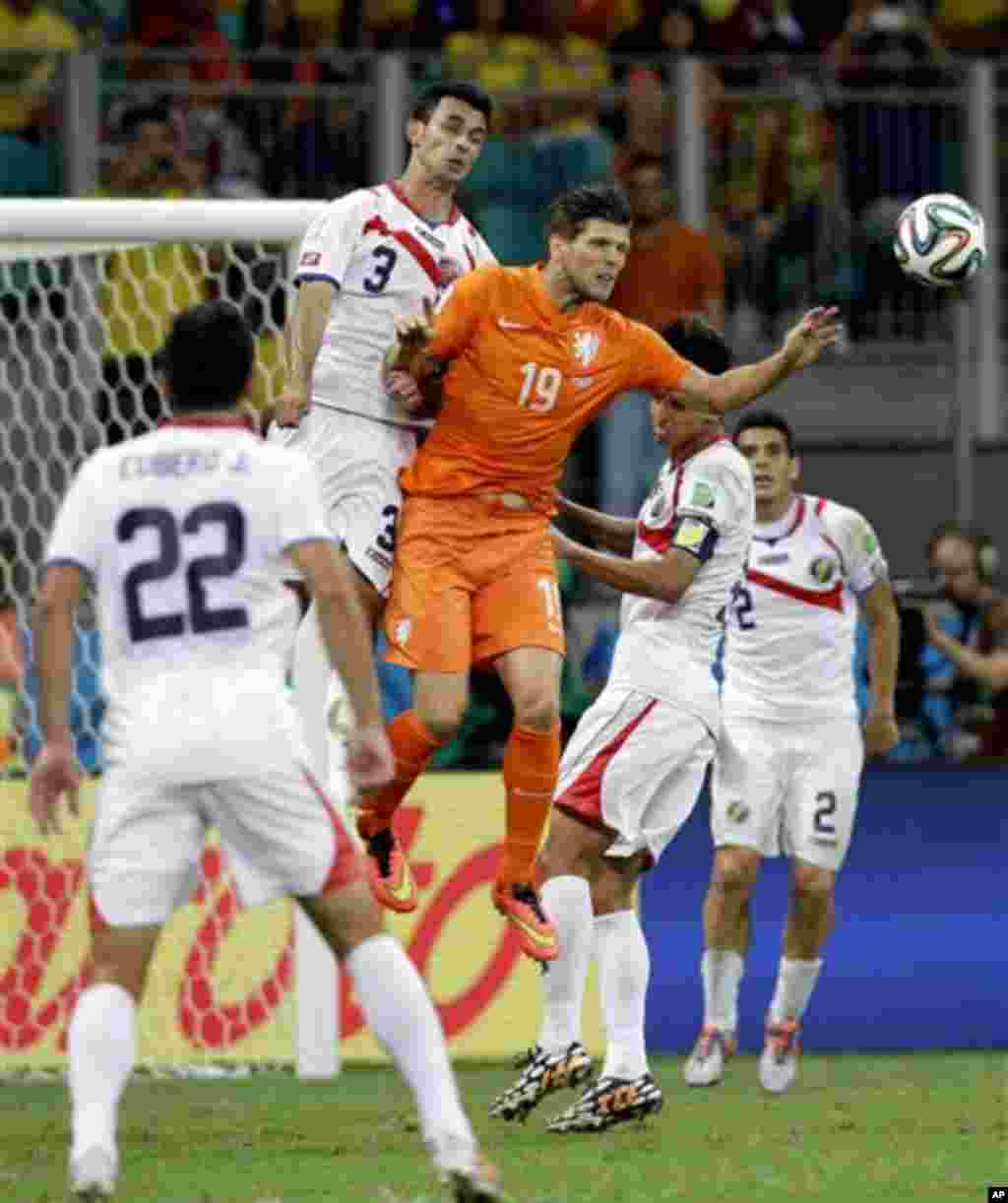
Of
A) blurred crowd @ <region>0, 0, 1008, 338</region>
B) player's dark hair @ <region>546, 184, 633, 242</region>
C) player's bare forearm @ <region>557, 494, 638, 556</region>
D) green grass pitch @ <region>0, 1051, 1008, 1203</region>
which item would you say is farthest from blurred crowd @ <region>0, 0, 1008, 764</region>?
player's dark hair @ <region>546, 184, 633, 242</region>

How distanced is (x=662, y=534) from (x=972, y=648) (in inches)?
180

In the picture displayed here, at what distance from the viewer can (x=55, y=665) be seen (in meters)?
7.08

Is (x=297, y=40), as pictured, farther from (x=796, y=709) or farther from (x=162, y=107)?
(x=796, y=709)

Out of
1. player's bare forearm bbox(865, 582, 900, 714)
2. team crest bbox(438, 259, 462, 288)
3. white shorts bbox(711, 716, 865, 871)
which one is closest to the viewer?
team crest bbox(438, 259, 462, 288)

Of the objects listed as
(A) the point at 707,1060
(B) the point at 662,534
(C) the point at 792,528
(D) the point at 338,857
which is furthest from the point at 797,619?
(D) the point at 338,857

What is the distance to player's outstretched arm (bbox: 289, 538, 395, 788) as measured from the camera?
23.2 feet

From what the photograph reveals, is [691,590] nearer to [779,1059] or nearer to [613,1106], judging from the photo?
[613,1106]

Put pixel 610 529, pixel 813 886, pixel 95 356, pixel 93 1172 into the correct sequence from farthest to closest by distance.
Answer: pixel 95 356 < pixel 813 886 < pixel 610 529 < pixel 93 1172

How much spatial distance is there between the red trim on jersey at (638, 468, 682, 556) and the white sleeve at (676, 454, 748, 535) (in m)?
0.02

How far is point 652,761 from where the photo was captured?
10.1 metres

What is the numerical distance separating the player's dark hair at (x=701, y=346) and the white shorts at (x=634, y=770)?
1182 millimetres

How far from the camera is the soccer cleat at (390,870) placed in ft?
32.3

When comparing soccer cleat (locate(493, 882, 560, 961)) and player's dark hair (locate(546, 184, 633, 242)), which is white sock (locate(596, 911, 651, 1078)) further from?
player's dark hair (locate(546, 184, 633, 242))

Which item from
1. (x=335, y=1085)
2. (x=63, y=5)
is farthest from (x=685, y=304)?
(x=335, y=1085)
